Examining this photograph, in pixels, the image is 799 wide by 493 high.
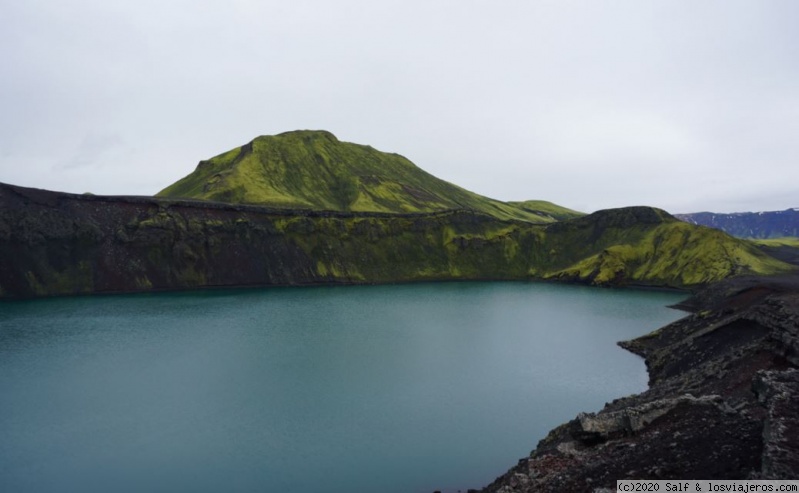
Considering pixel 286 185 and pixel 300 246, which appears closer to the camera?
pixel 300 246

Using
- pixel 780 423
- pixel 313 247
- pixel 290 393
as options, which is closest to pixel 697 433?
pixel 780 423

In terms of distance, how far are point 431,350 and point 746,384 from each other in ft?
102

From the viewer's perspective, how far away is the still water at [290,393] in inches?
1057

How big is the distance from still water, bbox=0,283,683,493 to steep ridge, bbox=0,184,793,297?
20799 millimetres

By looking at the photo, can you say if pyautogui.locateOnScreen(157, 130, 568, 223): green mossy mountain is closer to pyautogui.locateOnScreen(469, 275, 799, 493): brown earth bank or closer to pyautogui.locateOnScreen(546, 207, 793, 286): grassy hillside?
pyautogui.locateOnScreen(546, 207, 793, 286): grassy hillside

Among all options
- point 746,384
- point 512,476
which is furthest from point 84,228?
point 746,384

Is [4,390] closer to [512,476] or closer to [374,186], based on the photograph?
[512,476]

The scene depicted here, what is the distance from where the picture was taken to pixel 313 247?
12269 cm

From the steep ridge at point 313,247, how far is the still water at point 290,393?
68.2ft

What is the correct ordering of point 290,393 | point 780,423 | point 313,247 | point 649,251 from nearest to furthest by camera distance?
point 780,423
point 290,393
point 649,251
point 313,247

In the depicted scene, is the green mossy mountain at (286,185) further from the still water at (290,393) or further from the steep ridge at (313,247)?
the still water at (290,393)

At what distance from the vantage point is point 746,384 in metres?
28.4

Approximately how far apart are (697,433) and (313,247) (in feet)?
358

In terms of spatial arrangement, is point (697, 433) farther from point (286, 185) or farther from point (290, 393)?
point (286, 185)
